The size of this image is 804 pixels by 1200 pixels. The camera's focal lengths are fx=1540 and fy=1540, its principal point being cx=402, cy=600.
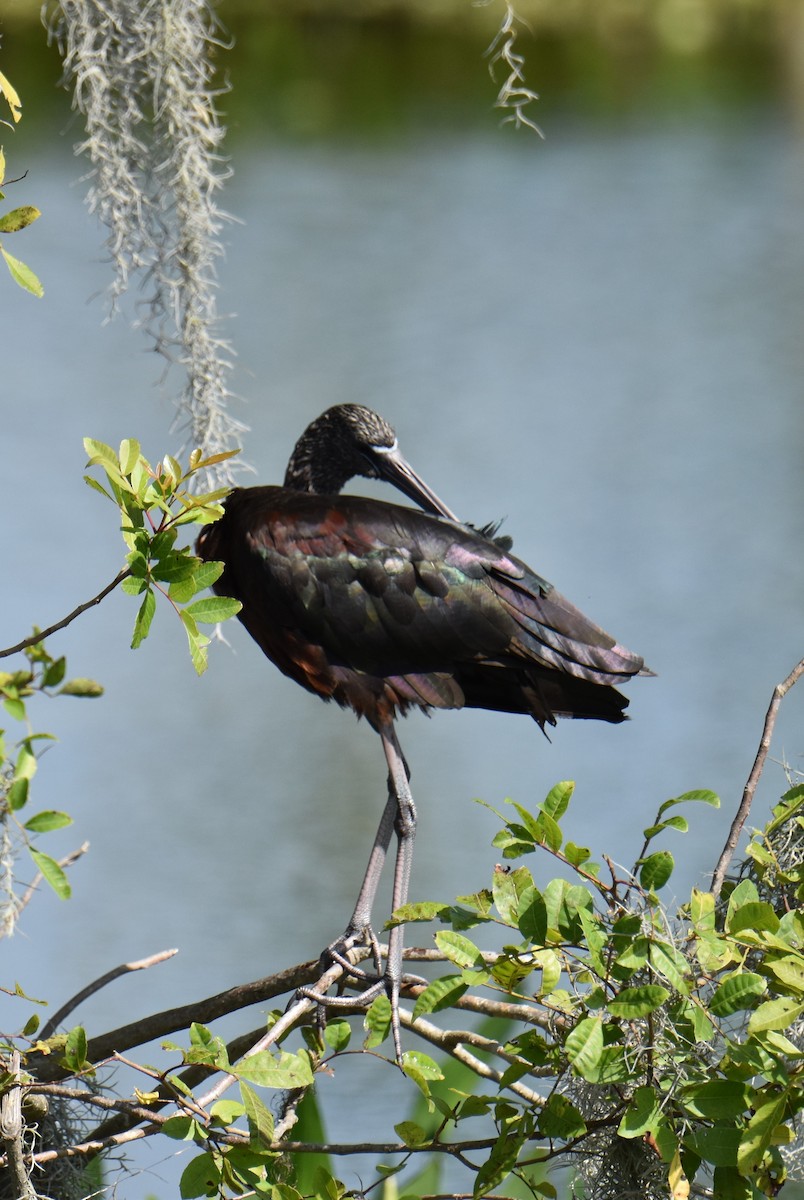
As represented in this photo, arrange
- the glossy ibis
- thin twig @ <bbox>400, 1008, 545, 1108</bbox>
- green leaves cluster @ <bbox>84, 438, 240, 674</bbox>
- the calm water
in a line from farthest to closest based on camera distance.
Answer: the calm water
the glossy ibis
thin twig @ <bbox>400, 1008, 545, 1108</bbox>
green leaves cluster @ <bbox>84, 438, 240, 674</bbox>

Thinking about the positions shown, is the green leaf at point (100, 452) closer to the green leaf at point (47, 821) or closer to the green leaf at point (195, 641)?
the green leaf at point (195, 641)

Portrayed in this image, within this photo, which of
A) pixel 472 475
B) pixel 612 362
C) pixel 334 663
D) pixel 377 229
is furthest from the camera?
pixel 377 229

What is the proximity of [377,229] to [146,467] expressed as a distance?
6.45 metres

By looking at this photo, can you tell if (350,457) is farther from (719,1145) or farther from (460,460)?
(460,460)

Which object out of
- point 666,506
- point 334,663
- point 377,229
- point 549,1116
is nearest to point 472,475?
point 666,506

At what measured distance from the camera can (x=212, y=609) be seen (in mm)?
1378

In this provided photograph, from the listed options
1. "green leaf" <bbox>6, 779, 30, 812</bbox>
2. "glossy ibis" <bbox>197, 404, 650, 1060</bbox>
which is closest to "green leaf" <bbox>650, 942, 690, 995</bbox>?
"green leaf" <bbox>6, 779, 30, 812</bbox>

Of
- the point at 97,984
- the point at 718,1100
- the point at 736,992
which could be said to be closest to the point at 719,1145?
the point at 718,1100

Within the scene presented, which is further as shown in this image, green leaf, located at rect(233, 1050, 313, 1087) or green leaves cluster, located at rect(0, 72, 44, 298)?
green leaf, located at rect(233, 1050, 313, 1087)

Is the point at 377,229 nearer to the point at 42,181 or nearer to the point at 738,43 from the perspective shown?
the point at 42,181

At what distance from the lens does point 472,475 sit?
579 centimetres

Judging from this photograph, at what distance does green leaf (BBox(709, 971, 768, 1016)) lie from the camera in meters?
1.32

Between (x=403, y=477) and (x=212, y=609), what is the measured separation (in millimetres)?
1166

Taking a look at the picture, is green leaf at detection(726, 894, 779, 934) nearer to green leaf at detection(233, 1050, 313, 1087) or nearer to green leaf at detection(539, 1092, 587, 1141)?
green leaf at detection(539, 1092, 587, 1141)
